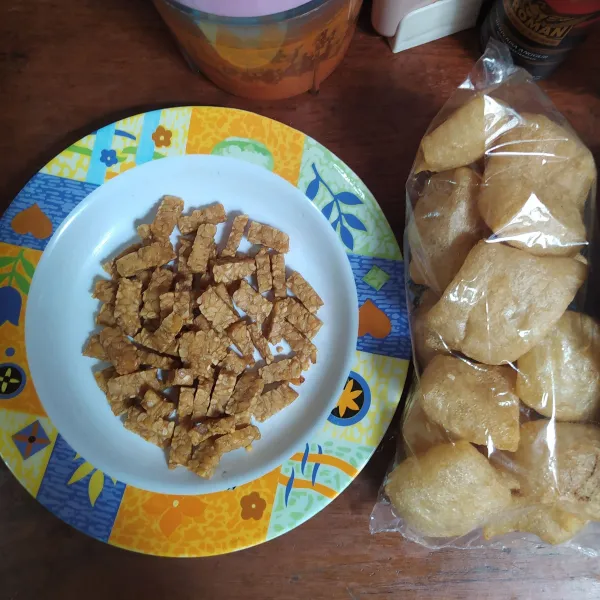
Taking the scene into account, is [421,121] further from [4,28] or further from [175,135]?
[4,28]

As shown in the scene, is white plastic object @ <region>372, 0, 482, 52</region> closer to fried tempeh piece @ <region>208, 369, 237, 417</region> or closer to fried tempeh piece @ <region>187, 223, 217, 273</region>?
fried tempeh piece @ <region>187, 223, 217, 273</region>

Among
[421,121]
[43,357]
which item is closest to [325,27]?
[421,121]

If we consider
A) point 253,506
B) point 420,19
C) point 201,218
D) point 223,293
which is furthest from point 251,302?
point 420,19

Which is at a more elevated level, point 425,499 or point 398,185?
point 398,185

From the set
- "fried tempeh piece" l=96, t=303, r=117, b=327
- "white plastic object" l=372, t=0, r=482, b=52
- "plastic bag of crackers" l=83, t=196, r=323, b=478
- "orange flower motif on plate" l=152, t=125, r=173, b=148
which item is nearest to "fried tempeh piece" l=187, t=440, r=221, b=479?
"plastic bag of crackers" l=83, t=196, r=323, b=478

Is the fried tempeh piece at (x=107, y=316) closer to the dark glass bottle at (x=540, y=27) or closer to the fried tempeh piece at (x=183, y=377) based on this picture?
the fried tempeh piece at (x=183, y=377)

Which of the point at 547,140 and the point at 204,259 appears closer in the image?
the point at 547,140
